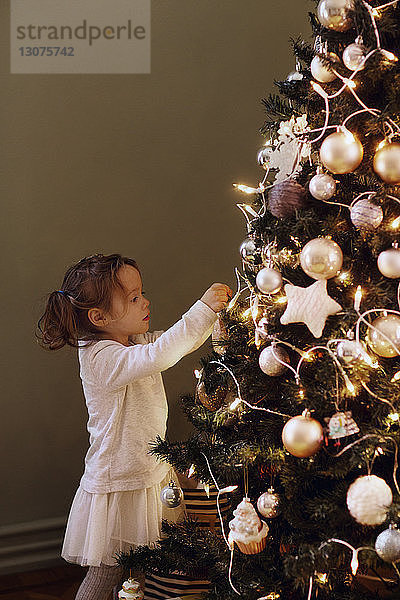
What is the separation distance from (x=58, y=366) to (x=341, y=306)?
1.26 m

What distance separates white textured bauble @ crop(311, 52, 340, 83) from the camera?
108 centimetres

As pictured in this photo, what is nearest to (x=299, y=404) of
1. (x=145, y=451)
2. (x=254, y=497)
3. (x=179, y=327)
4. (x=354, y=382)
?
(x=354, y=382)

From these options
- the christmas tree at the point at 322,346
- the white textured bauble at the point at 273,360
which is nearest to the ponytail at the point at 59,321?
the christmas tree at the point at 322,346

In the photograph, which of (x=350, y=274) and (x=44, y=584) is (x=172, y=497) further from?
(x=44, y=584)

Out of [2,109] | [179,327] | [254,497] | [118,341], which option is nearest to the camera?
[254,497]

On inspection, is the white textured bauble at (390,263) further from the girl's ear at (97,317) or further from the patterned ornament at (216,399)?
the girl's ear at (97,317)

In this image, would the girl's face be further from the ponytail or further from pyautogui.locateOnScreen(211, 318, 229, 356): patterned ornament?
pyautogui.locateOnScreen(211, 318, 229, 356): patterned ornament

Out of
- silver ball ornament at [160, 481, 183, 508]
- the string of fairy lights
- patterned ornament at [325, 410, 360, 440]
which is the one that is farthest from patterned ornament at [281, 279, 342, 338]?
silver ball ornament at [160, 481, 183, 508]

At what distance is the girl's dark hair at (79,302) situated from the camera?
1.62 metres

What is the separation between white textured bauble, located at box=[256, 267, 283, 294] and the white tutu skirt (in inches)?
26.5

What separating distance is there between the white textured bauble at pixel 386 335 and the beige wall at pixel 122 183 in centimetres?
129

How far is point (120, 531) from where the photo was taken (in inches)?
61.8

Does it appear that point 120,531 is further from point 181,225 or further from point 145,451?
point 181,225

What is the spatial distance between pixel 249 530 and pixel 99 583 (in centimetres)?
58
